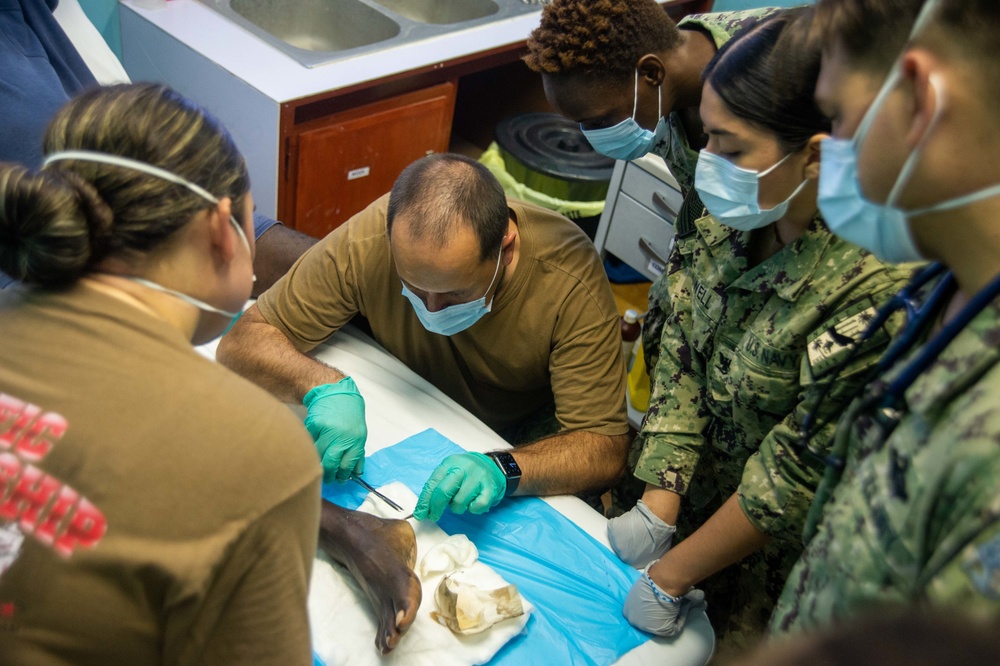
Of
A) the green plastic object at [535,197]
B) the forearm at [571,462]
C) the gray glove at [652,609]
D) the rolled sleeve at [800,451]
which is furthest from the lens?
the green plastic object at [535,197]

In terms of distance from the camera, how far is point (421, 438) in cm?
165

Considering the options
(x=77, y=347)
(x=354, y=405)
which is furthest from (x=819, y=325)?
(x=77, y=347)

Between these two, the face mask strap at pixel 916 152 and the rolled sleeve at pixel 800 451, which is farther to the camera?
the rolled sleeve at pixel 800 451

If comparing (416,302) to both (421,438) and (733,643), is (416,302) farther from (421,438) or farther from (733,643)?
(733,643)

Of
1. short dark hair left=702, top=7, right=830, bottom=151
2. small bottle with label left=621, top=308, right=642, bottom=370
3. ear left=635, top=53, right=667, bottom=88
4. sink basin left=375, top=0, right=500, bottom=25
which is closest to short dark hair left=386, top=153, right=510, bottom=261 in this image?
ear left=635, top=53, right=667, bottom=88

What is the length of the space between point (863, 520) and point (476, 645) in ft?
2.13

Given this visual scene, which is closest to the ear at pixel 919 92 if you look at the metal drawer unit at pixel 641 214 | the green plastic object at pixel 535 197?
the metal drawer unit at pixel 641 214

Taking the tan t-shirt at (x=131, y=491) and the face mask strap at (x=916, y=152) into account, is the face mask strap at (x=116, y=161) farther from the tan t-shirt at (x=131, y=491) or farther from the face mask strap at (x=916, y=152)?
the face mask strap at (x=916, y=152)

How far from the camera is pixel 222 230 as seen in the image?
3.04 ft

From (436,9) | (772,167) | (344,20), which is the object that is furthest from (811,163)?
(436,9)

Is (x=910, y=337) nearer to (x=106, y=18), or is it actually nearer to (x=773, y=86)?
(x=773, y=86)

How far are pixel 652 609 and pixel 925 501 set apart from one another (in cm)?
67

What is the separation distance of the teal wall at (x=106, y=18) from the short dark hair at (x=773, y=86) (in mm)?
2149

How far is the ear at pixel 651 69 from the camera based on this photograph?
1634 mm
